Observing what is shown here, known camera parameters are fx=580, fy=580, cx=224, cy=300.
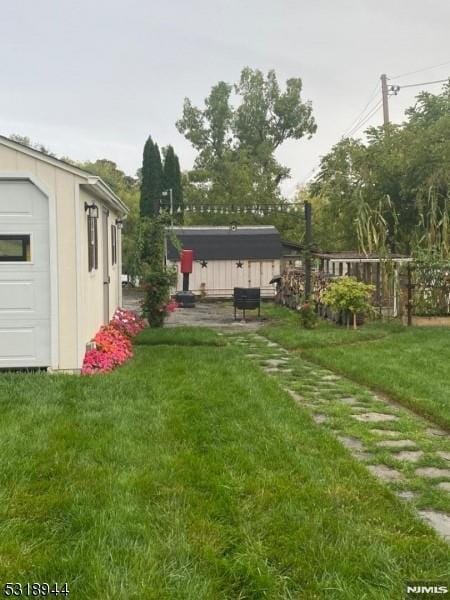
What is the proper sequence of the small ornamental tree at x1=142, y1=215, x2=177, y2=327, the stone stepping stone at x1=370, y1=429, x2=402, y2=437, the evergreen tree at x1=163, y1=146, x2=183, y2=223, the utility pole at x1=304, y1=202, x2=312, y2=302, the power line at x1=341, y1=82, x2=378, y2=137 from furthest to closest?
the evergreen tree at x1=163, y1=146, x2=183, y2=223, the power line at x1=341, y1=82, x2=378, y2=137, the utility pole at x1=304, y1=202, x2=312, y2=302, the small ornamental tree at x1=142, y1=215, x2=177, y2=327, the stone stepping stone at x1=370, y1=429, x2=402, y2=437

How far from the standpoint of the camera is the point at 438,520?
307cm

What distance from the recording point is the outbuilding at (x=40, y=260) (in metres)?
6.59

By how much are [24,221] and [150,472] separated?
4.02 m

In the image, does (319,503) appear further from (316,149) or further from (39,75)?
(316,149)

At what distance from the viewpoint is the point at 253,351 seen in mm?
8766

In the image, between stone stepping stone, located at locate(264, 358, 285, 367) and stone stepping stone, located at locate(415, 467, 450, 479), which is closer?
stone stepping stone, located at locate(415, 467, 450, 479)

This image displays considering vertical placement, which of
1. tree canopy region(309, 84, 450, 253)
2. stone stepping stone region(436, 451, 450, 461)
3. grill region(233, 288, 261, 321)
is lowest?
stone stepping stone region(436, 451, 450, 461)


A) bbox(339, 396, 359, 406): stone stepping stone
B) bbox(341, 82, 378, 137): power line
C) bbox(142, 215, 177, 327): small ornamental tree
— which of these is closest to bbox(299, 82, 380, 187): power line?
bbox(341, 82, 378, 137): power line

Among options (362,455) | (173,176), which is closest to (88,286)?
(362,455)

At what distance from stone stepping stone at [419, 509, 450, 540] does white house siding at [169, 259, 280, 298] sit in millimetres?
17659

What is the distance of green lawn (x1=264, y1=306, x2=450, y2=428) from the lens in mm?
5789

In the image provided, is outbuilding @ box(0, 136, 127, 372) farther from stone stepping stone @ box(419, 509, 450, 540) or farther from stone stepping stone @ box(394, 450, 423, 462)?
stone stepping stone @ box(419, 509, 450, 540)

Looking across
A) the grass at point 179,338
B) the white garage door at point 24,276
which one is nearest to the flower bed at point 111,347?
the grass at point 179,338

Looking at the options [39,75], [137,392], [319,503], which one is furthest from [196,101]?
[319,503]
